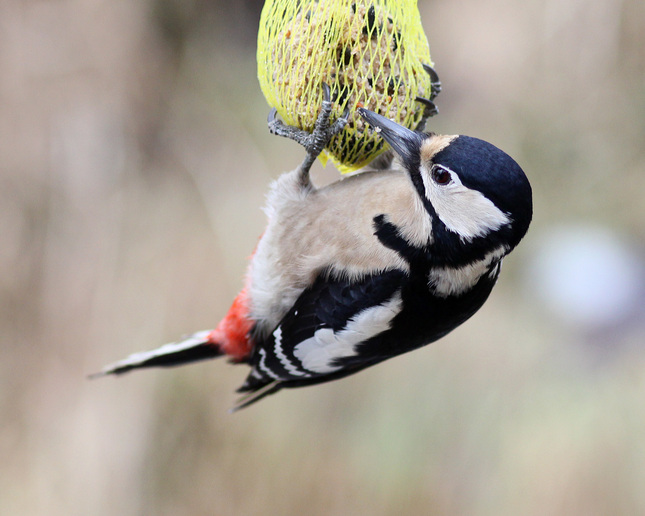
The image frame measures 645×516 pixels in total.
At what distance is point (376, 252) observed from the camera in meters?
1.86

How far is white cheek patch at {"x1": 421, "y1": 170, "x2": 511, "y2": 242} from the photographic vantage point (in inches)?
62.3

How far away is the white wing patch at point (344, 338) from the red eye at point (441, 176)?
1.24 ft

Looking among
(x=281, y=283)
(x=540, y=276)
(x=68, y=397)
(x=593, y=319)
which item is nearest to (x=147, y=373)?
(x=68, y=397)

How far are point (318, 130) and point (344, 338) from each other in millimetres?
653

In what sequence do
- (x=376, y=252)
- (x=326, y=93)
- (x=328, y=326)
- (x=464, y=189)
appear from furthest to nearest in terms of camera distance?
(x=328, y=326) → (x=376, y=252) → (x=326, y=93) → (x=464, y=189)

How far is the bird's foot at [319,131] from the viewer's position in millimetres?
1717

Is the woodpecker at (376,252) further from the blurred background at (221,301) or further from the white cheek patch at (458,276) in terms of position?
the blurred background at (221,301)

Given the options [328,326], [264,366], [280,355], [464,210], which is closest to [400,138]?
[464,210]

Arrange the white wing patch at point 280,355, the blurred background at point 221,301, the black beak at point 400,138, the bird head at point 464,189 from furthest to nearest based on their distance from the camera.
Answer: the blurred background at point 221,301, the white wing patch at point 280,355, the black beak at point 400,138, the bird head at point 464,189

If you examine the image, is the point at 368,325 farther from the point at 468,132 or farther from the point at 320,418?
the point at 468,132

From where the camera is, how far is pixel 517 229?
160 centimetres

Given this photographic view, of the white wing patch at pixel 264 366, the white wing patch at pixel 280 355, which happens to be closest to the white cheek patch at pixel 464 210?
the white wing patch at pixel 280 355

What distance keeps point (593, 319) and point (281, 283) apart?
3241 millimetres

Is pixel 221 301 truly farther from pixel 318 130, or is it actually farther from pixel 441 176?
pixel 441 176
